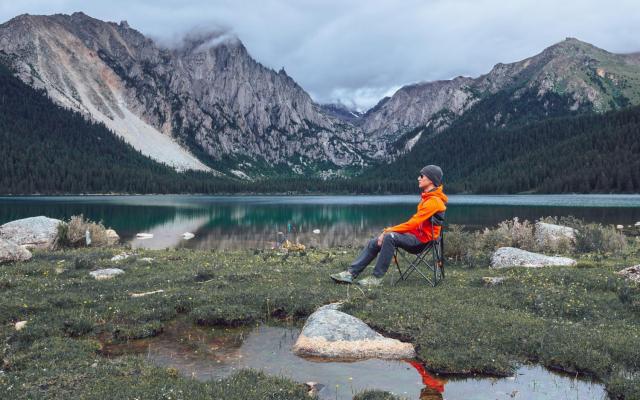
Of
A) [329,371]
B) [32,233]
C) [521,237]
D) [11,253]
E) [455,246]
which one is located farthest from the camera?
[32,233]

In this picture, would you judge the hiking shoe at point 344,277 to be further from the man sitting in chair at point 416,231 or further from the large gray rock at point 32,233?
the large gray rock at point 32,233

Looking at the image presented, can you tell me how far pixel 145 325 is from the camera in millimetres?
11383

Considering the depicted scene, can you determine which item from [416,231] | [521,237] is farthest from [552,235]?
[416,231]

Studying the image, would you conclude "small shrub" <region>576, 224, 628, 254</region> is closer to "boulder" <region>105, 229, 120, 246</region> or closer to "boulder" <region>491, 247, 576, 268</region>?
"boulder" <region>491, 247, 576, 268</region>

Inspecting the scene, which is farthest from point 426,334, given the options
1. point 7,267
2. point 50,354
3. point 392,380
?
point 7,267

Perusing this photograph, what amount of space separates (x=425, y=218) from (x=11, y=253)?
18.7 m

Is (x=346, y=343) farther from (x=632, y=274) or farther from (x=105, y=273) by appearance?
(x=105, y=273)

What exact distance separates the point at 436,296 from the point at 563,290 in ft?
13.2

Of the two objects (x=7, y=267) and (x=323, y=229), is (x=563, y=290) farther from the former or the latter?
(x=323, y=229)

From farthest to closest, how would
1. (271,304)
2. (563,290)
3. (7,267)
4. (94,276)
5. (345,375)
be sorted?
1. (7,267)
2. (94,276)
3. (563,290)
4. (271,304)
5. (345,375)

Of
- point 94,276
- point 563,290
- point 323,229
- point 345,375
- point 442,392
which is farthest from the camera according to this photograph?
point 323,229

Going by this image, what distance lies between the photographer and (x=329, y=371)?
29.8 feet

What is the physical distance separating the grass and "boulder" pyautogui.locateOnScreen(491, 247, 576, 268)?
1281 mm

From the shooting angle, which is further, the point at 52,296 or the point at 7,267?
the point at 7,267
